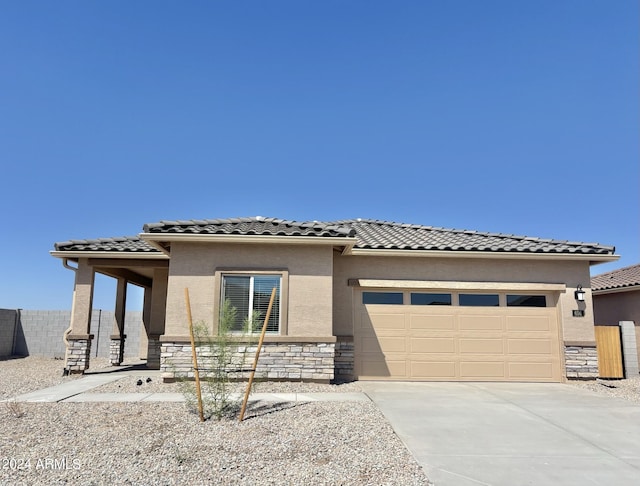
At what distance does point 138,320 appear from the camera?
19.0 meters

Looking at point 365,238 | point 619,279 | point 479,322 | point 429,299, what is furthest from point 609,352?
point 365,238

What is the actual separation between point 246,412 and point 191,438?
155cm

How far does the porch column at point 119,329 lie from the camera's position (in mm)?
15828

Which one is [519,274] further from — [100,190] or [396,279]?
[100,190]

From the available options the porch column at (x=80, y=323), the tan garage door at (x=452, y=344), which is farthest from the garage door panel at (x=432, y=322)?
the porch column at (x=80, y=323)

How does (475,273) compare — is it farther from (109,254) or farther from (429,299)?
(109,254)

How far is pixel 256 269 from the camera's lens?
35.0 feet

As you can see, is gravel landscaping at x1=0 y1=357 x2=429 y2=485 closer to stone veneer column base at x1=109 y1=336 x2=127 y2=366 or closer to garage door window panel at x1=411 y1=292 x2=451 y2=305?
garage door window panel at x1=411 y1=292 x2=451 y2=305

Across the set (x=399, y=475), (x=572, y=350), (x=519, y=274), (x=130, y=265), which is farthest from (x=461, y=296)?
(x=130, y=265)

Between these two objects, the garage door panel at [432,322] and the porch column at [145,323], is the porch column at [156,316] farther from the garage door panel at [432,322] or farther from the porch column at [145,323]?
the garage door panel at [432,322]

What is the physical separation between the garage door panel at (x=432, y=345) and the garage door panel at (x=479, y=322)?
552 millimetres

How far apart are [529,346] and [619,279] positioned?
815 centimetres

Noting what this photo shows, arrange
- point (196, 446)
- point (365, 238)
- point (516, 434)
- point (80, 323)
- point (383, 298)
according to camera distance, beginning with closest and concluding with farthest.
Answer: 1. point (196, 446)
2. point (516, 434)
3. point (383, 298)
4. point (80, 323)
5. point (365, 238)

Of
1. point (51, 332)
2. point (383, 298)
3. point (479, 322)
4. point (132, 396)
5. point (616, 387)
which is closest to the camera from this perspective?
point (132, 396)
